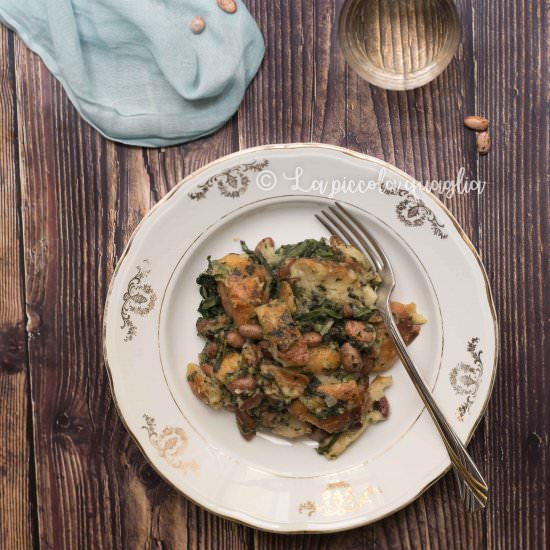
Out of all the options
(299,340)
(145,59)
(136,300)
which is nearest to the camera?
(299,340)

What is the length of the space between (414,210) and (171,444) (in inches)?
35.6

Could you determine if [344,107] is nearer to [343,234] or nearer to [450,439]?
[343,234]

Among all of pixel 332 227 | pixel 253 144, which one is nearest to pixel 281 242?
pixel 332 227

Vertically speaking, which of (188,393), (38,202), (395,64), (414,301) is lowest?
(188,393)

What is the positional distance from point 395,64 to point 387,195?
0.40 metres

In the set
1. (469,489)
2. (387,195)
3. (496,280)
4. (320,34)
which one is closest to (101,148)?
(320,34)

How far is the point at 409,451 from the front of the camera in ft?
5.32

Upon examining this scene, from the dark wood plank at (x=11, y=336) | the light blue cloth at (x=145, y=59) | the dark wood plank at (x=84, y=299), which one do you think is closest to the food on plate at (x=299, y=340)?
the dark wood plank at (x=84, y=299)

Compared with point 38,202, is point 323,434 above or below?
below

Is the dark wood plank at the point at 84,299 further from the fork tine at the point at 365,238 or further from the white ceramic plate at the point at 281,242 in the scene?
the fork tine at the point at 365,238

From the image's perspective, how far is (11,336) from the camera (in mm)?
1746

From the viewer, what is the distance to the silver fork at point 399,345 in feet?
5.02

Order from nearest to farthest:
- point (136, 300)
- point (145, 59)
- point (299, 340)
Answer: point (299, 340) < point (136, 300) < point (145, 59)

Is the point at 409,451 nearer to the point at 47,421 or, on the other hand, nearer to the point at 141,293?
the point at 141,293
